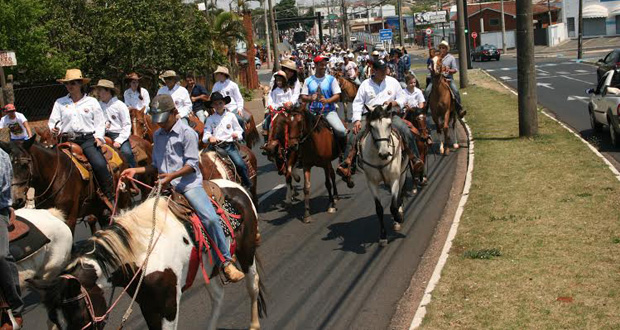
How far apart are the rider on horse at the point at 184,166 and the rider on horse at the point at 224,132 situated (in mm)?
4883

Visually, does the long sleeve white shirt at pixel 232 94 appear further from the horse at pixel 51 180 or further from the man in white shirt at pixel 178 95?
the horse at pixel 51 180

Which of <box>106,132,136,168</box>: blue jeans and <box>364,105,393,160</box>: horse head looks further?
<box>106,132,136,168</box>: blue jeans

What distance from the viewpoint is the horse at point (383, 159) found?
11688 millimetres

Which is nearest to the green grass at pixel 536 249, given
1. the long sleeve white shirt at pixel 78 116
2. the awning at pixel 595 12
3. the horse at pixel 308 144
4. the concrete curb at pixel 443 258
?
the concrete curb at pixel 443 258

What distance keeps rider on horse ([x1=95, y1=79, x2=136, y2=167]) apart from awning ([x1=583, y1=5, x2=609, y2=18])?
279 ft

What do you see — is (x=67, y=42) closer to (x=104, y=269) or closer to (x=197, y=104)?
(x=197, y=104)

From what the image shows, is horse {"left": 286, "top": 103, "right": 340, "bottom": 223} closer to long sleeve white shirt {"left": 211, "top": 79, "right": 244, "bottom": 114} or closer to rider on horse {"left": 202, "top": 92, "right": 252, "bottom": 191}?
rider on horse {"left": 202, "top": 92, "right": 252, "bottom": 191}

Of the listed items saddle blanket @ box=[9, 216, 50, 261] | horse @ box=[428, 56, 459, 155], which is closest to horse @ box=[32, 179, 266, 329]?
saddle blanket @ box=[9, 216, 50, 261]

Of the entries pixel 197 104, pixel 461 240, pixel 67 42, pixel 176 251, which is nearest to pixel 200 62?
pixel 67 42

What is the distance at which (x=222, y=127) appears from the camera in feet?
42.8

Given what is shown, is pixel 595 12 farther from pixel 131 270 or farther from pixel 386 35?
pixel 131 270

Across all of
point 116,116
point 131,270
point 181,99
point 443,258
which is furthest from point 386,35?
point 131,270

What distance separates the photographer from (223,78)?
53.7ft

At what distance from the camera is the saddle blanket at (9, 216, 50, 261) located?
329 inches
